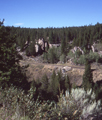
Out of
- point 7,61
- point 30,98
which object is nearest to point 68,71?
point 7,61

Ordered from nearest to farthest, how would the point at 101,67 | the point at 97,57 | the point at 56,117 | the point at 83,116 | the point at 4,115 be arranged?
the point at 4,115 → the point at 56,117 → the point at 83,116 → the point at 101,67 → the point at 97,57

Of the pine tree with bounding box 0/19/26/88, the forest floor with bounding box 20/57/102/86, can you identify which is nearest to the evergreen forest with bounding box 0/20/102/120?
the pine tree with bounding box 0/19/26/88

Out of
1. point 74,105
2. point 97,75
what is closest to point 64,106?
point 74,105

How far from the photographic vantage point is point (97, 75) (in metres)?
41.3

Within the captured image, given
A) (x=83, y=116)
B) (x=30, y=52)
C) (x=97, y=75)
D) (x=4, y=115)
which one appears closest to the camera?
(x=4, y=115)

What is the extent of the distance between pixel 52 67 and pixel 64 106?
4216cm

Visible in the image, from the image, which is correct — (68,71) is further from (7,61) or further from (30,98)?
(30,98)

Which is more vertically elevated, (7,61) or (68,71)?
(7,61)

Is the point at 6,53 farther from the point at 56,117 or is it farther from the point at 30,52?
the point at 30,52

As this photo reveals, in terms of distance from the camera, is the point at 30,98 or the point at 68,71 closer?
the point at 30,98

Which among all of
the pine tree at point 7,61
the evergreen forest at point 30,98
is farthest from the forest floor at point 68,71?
the pine tree at point 7,61

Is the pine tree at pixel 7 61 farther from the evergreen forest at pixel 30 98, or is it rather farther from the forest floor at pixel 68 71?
the forest floor at pixel 68 71

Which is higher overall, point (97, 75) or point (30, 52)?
point (30, 52)

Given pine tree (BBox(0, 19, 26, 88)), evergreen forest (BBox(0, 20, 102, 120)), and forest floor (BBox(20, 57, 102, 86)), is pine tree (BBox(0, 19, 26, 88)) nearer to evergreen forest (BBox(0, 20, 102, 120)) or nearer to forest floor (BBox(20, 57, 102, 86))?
evergreen forest (BBox(0, 20, 102, 120))
